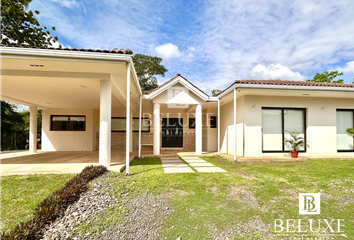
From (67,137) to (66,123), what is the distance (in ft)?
3.35

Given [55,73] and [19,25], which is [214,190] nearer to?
[55,73]

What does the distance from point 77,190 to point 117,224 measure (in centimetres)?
148

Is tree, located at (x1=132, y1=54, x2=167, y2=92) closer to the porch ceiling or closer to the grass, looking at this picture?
the porch ceiling

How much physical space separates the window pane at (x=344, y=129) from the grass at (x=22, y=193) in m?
13.0

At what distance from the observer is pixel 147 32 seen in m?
11.6

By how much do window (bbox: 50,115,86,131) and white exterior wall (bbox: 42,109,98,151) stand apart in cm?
23

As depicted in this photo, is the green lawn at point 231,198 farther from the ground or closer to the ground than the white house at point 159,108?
closer to the ground

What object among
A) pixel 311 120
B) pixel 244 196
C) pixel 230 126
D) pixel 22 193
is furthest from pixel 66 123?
pixel 311 120

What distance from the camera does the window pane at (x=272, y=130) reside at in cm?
904

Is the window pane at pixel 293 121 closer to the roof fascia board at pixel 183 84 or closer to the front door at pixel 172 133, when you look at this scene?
the roof fascia board at pixel 183 84

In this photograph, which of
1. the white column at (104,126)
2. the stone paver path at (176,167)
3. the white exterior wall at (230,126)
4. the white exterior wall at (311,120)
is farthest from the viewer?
the white exterior wall at (230,126)

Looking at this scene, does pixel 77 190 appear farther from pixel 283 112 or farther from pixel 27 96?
pixel 283 112

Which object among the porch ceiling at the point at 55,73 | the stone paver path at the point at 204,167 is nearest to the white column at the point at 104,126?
the porch ceiling at the point at 55,73

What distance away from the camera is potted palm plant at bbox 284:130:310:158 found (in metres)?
8.44
